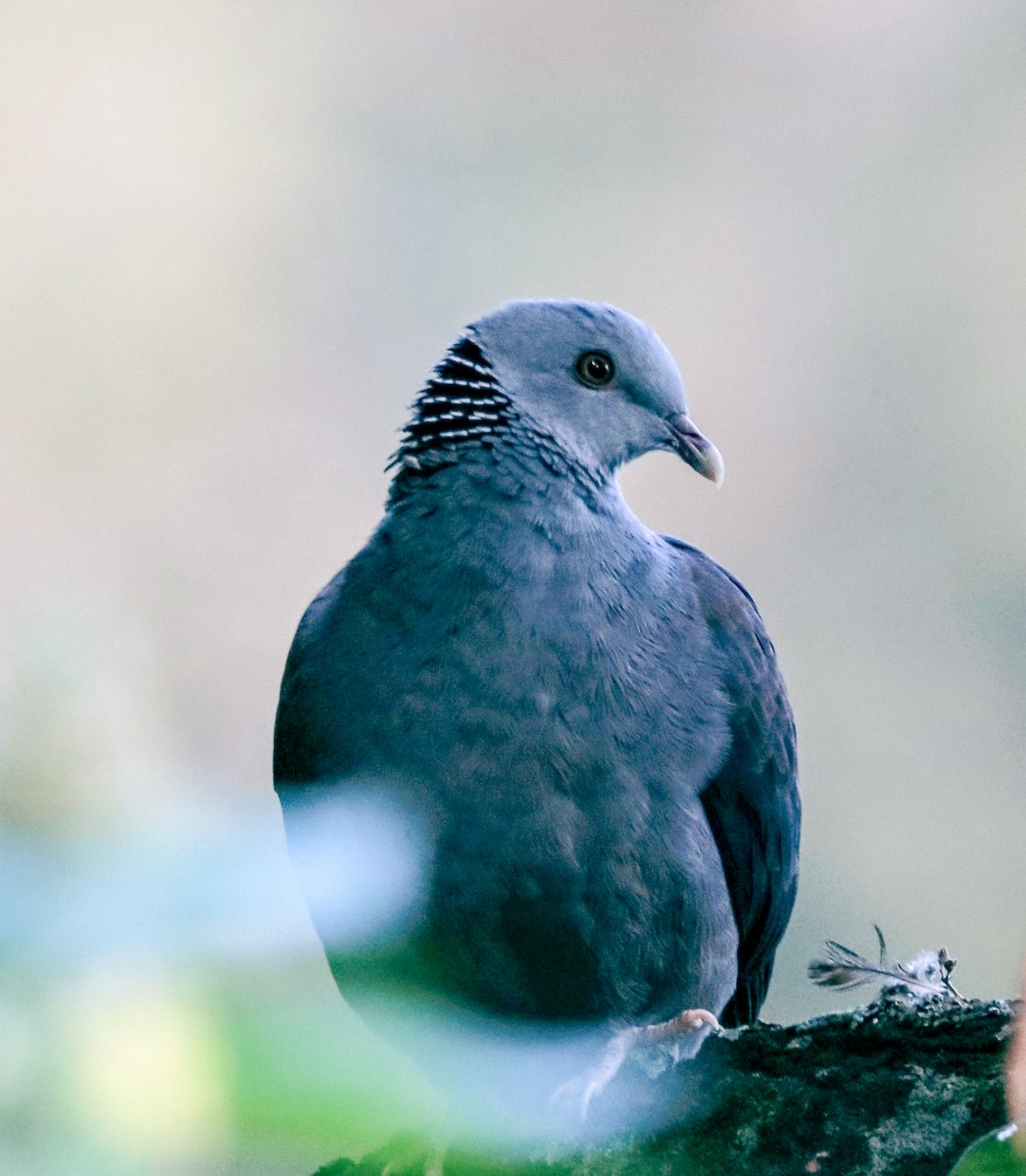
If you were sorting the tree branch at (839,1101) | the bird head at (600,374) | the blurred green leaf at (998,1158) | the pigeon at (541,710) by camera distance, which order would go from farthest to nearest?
the bird head at (600,374) → the pigeon at (541,710) → the tree branch at (839,1101) → the blurred green leaf at (998,1158)

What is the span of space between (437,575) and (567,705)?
0.23 m

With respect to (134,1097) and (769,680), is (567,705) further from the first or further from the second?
(134,1097)

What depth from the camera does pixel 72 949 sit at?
488mm

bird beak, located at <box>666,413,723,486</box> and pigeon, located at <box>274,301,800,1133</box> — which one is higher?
bird beak, located at <box>666,413,723,486</box>

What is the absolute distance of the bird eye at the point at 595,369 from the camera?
1.87 metres

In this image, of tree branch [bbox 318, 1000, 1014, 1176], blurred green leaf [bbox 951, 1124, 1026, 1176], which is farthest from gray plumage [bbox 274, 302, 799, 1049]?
blurred green leaf [bbox 951, 1124, 1026, 1176]

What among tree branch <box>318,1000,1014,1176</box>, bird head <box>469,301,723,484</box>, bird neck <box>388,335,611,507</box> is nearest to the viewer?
tree branch <box>318,1000,1014,1176</box>

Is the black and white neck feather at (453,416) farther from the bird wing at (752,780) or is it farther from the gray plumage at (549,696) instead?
the bird wing at (752,780)

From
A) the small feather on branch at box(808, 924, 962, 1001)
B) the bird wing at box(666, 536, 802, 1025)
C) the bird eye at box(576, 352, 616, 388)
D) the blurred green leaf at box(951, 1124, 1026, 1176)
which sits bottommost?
the blurred green leaf at box(951, 1124, 1026, 1176)

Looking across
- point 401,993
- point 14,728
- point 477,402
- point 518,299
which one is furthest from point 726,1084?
point 518,299

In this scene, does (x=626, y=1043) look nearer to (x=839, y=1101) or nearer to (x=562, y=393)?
(x=839, y=1101)

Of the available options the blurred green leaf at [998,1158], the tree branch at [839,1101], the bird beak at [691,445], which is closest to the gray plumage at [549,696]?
the bird beak at [691,445]

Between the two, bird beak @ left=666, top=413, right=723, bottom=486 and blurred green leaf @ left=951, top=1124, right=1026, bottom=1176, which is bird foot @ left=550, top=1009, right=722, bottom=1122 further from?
blurred green leaf @ left=951, top=1124, right=1026, bottom=1176

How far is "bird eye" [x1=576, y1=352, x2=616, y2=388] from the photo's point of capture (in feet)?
6.13
